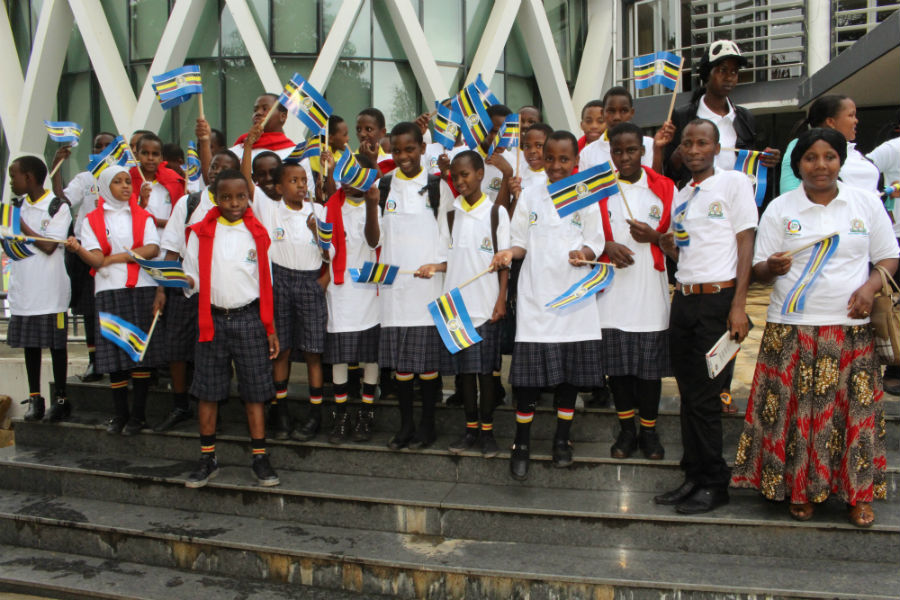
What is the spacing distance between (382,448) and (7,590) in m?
2.33

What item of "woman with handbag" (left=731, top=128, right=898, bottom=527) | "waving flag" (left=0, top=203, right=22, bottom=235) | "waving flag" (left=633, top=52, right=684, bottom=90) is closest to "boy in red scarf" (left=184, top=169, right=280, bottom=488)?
"waving flag" (left=0, top=203, right=22, bottom=235)

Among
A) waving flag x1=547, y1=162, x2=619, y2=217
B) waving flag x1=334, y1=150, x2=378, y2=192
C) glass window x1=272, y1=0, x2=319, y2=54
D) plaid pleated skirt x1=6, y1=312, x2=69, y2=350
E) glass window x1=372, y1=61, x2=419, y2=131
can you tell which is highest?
glass window x1=272, y1=0, x2=319, y2=54

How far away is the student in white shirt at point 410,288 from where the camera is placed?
4.72m

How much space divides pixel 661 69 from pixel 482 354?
2379 mm

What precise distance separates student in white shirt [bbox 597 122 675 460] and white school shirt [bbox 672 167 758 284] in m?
0.36

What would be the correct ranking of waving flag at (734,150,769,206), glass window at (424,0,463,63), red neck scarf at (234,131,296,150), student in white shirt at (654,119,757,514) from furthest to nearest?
1. glass window at (424,0,463,63)
2. red neck scarf at (234,131,296,150)
3. waving flag at (734,150,769,206)
4. student in white shirt at (654,119,757,514)

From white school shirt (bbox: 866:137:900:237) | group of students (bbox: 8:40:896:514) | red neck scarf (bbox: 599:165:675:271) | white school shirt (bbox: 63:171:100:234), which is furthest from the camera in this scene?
white school shirt (bbox: 63:171:100:234)

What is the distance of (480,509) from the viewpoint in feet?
13.7

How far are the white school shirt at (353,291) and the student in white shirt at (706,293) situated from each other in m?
2.05

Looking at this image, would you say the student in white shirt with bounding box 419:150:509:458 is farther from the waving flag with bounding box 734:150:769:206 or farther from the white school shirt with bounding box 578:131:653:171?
the waving flag with bounding box 734:150:769:206

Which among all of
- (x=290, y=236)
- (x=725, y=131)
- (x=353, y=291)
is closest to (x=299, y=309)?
(x=353, y=291)

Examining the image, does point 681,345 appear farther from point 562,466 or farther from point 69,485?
point 69,485

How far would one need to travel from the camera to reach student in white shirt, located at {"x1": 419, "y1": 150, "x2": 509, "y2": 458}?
4.55m

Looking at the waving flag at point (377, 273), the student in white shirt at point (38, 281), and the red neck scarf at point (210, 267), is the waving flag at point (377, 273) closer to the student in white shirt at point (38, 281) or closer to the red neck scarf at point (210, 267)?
the red neck scarf at point (210, 267)
